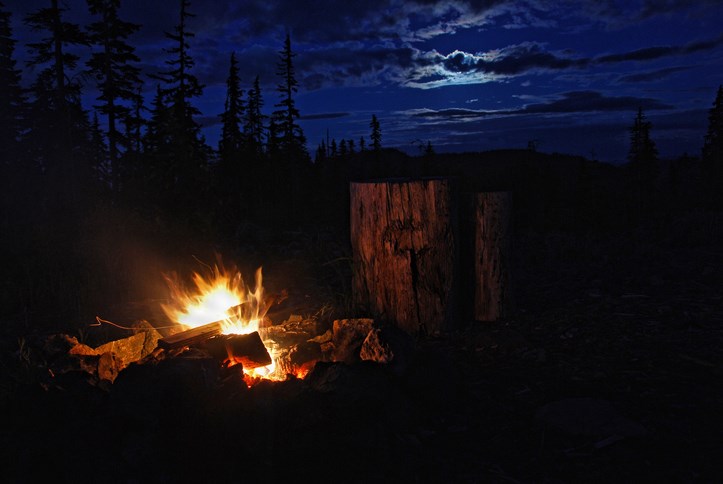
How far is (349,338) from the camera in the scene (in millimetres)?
3766

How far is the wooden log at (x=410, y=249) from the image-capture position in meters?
4.73

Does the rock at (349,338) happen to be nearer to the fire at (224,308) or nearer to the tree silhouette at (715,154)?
the fire at (224,308)

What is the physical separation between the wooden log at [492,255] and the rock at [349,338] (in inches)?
67.4

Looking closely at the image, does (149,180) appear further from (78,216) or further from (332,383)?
(332,383)

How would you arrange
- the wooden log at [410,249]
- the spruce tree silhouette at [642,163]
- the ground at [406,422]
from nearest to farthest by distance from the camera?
1. the ground at [406,422]
2. the wooden log at [410,249]
3. the spruce tree silhouette at [642,163]

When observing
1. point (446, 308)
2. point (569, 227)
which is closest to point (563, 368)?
point (446, 308)

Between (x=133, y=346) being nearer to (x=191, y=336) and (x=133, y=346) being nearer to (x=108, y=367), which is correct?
(x=108, y=367)

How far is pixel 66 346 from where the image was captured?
12.4ft

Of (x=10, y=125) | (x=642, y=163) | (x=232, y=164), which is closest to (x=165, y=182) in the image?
(x=232, y=164)

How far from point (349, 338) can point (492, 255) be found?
6.26ft

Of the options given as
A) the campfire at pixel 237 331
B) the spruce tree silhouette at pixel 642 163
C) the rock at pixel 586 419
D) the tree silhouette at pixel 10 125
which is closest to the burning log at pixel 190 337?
the campfire at pixel 237 331

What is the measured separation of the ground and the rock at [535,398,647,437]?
0.01 meters

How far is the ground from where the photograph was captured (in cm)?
265

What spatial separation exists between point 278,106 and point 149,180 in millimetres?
18004
